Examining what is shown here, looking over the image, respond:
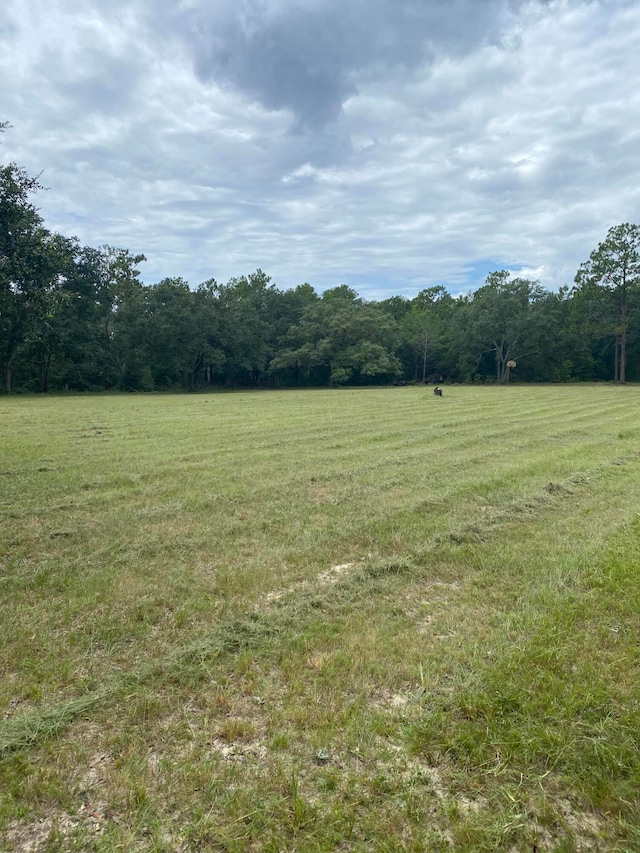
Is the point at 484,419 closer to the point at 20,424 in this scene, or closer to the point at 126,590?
the point at 126,590

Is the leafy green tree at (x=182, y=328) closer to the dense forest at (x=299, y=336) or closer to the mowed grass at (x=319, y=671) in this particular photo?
the dense forest at (x=299, y=336)

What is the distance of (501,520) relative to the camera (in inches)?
195

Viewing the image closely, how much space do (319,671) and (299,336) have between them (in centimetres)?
4376

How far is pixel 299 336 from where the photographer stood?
45.0 m

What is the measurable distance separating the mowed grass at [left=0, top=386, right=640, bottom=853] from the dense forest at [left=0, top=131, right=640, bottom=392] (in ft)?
97.5

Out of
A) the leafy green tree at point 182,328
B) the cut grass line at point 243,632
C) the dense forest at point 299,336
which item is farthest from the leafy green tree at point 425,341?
the cut grass line at point 243,632

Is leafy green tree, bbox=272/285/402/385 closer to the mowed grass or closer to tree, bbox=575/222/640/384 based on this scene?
tree, bbox=575/222/640/384

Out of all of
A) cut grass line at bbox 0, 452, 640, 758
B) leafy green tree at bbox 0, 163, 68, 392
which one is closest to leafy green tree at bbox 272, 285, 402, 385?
leafy green tree at bbox 0, 163, 68, 392

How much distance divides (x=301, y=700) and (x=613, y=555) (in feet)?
10.2

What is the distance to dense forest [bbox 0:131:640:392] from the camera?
3569 cm

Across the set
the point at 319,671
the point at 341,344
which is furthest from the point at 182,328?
the point at 319,671

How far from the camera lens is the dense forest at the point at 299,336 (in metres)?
35.7

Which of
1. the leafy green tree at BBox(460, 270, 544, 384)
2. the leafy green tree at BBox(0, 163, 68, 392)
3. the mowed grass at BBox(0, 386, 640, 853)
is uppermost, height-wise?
the leafy green tree at BBox(460, 270, 544, 384)

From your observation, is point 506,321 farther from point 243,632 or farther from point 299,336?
point 243,632
